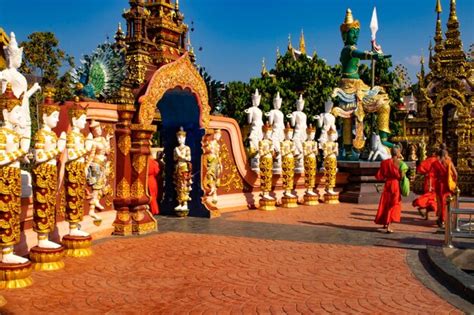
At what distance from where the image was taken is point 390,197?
9883mm

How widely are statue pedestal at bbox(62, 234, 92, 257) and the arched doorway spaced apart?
746 inches

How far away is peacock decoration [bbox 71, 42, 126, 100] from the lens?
9.91 m

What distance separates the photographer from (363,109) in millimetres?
17219

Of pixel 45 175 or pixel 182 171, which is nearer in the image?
pixel 45 175

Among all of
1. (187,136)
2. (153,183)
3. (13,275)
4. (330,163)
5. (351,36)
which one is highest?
(351,36)

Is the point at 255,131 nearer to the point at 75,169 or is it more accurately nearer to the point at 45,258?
the point at 75,169

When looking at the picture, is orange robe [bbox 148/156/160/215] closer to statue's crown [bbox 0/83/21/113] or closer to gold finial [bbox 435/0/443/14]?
statue's crown [bbox 0/83/21/113]

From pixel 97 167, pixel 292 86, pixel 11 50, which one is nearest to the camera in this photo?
pixel 11 50

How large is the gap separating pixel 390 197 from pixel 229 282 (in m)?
4.77

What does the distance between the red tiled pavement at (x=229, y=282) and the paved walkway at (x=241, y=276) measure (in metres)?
0.01

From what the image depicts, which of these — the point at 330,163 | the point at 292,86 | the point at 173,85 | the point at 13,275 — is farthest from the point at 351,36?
the point at 13,275

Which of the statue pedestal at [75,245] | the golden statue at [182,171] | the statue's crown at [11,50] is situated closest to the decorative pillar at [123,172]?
the statue pedestal at [75,245]

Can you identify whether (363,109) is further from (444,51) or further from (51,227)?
(51,227)

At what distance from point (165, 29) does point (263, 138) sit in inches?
164
